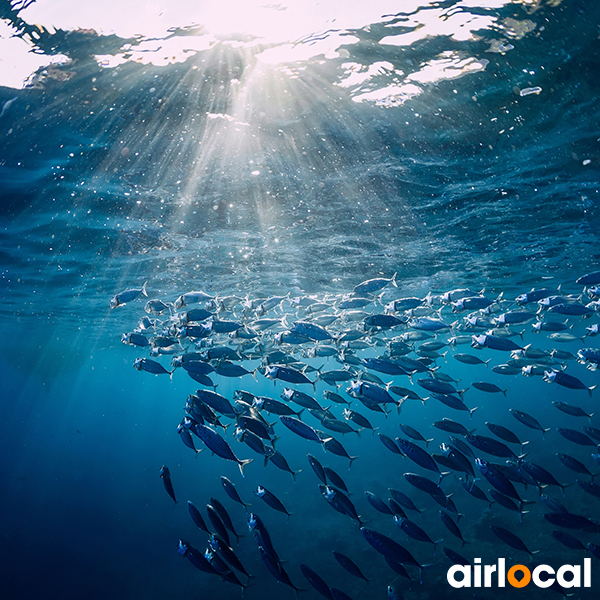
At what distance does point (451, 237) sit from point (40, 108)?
13.2 metres

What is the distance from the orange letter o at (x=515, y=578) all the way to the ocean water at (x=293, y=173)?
1.42 ft

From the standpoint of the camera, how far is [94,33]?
6152 mm

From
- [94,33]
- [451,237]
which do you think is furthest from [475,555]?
[94,33]

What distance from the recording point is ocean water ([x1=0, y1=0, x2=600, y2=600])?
6242 mm

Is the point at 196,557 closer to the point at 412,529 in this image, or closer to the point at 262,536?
the point at 262,536

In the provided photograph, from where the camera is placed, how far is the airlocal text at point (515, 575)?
10.8 meters

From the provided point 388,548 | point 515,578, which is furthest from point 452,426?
point 515,578

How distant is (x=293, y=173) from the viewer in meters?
9.61

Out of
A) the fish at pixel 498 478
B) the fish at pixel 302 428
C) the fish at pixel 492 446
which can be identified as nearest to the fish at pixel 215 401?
the fish at pixel 302 428

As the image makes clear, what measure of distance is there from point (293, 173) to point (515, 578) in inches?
633

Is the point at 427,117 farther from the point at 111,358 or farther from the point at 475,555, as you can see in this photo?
the point at 111,358

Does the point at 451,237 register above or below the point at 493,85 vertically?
below

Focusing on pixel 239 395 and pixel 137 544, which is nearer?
pixel 239 395

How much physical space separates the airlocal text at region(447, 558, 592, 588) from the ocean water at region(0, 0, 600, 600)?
0.42 metres
